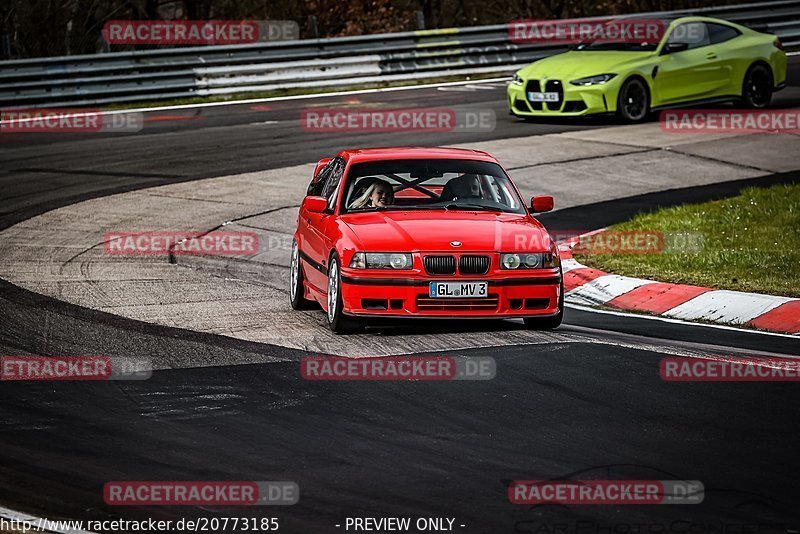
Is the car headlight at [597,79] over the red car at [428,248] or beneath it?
over

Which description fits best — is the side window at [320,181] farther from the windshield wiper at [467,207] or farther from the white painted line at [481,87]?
the white painted line at [481,87]

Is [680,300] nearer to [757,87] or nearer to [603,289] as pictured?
[603,289]

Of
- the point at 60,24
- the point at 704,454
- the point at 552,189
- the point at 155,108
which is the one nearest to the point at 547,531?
the point at 704,454

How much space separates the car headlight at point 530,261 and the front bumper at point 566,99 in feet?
39.0

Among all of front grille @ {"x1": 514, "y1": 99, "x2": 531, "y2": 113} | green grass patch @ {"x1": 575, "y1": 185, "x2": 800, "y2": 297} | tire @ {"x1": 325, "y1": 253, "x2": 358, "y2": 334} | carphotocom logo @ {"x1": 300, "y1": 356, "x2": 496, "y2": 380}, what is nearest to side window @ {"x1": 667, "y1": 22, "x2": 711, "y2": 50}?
front grille @ {"x1": 514, "y1": 99, "x2": 531, "y2": 113}

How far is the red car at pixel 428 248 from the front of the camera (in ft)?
32.1

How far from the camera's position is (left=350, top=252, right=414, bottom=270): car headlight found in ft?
32.3

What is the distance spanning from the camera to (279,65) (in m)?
28.2

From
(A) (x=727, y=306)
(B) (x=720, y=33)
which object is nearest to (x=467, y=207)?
(A) (x=727, y=306)

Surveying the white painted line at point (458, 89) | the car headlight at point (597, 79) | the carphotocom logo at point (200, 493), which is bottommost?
the carphotocom logo at point (200, 493)

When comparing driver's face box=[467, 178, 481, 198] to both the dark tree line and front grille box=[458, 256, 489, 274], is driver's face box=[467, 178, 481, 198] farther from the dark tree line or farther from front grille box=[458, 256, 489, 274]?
the dark tree line

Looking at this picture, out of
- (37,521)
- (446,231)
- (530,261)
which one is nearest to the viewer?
(37,521)

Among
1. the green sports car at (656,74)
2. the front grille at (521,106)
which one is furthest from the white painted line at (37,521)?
the front grille at (521,106)

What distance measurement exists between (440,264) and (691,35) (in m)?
14.0
